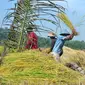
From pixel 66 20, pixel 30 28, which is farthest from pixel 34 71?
pixel 30 28

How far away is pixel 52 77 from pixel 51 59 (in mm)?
916

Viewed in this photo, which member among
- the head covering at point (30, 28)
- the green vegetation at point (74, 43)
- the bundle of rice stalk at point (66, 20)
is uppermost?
the bundle of rice stalk at point (66, 20)

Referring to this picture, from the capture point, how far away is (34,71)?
7.32 metres

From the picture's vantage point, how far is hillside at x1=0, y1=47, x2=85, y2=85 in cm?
685

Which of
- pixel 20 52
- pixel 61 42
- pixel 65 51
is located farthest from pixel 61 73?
pixel 65 51

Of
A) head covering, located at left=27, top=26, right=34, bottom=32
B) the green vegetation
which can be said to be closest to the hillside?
head covering, located at left=27, top=26, right=34, bottom=32

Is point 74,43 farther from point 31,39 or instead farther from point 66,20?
point 66,20

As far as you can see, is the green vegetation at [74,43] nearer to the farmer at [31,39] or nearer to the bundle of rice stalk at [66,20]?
the farmer at [31,39]

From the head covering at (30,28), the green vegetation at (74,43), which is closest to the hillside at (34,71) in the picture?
the head covering at (30,28)

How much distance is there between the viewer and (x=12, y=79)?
690 centimetres

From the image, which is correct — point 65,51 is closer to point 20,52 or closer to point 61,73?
point 20,52

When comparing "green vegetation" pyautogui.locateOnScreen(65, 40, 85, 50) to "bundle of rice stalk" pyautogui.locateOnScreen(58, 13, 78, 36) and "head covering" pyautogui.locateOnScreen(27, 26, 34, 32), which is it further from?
"bundle of rice stalk" pyautogui.locateOnScreen(58, 13, 78, 36)

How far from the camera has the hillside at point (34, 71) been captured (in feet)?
22.5

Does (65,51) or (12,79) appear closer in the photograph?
(12,79)
